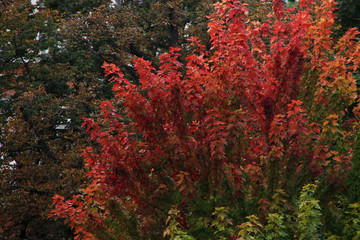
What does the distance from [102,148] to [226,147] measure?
2.04 m

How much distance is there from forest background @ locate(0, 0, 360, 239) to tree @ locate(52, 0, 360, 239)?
0.04 meters

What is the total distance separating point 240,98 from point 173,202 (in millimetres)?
2046

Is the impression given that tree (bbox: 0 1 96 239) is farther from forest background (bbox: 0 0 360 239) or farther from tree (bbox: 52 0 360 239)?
tree (bbox: 52 0 360 239)

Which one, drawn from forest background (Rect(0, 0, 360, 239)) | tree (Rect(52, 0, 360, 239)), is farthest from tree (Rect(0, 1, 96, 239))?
tree (Rect(52, 0, 360, 239))

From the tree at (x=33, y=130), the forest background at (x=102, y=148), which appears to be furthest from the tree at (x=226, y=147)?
the tree at (x=33, y=130)

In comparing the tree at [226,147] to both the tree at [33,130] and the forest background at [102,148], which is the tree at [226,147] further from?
the tree at [33,130]

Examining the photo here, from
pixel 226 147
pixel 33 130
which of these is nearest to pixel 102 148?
pixel 226 147

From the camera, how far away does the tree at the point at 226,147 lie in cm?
628

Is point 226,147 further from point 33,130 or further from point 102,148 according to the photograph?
point 33,130

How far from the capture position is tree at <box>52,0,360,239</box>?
6.28 meters

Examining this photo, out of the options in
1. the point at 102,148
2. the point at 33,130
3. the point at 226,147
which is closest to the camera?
the point at 226,147

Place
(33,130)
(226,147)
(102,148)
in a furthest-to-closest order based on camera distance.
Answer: (33,130) < (102,148) < (226,147)

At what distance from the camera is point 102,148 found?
682 cm

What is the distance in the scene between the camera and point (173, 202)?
6.85 m
